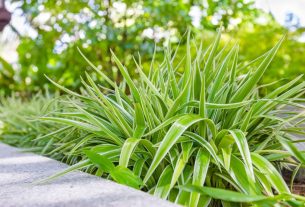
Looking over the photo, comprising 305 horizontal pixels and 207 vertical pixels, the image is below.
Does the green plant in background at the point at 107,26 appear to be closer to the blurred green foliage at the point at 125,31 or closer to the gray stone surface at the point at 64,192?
the blurred green foliage at the point at 125,31

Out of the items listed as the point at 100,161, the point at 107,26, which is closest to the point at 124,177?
the point at 100,161

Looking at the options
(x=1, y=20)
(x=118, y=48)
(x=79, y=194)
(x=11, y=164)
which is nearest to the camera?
(x=79, y=194)

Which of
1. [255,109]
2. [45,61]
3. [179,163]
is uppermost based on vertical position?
[45,61]

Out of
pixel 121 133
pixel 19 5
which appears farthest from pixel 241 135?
pixel 19 5

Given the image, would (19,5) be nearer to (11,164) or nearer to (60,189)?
(11,164)

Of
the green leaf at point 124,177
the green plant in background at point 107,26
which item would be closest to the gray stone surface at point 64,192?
the green leaf at point 124,177

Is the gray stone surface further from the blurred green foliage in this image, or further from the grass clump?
the blurred green foliage

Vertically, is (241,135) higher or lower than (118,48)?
lower
